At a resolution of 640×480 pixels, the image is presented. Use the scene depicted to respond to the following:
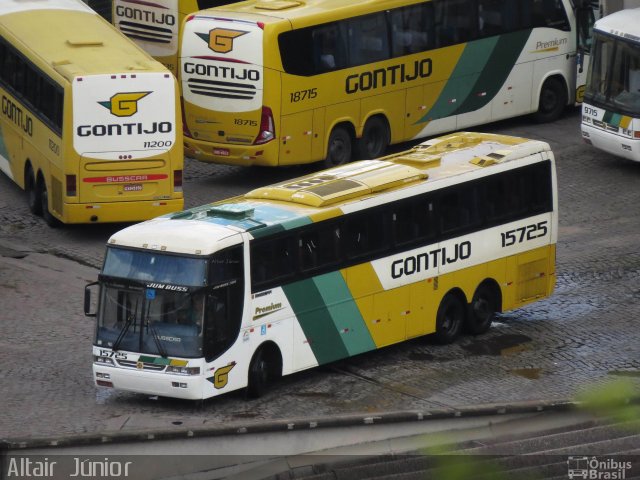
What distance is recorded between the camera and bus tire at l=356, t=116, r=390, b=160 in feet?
107

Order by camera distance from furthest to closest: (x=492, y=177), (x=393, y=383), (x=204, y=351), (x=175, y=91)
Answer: (x=175, y=91) → (x=492, y=177) → (x=393, y=383) → (x=204, y=351)

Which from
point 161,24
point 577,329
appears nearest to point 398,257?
point 577,329

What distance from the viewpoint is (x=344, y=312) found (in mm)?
22562

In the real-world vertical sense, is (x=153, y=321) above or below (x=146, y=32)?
below

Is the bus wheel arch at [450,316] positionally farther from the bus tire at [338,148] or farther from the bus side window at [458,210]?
the bus tire at [338,148]

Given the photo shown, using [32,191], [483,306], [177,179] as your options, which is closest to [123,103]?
[177,179]

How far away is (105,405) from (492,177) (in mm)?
6604

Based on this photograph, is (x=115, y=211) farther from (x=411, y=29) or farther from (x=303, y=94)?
(x=411, y=29)

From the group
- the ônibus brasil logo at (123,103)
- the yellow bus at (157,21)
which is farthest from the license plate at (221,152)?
the yellow bus at (157,21)

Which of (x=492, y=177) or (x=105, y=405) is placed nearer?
(x=105, y=405)

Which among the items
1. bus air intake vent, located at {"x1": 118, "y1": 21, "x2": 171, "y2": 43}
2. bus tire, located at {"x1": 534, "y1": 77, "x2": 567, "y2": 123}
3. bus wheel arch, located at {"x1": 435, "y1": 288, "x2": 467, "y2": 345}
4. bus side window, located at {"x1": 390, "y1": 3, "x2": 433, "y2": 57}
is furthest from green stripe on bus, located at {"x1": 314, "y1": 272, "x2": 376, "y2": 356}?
bus tire, located at {"x1": 534, "y1": 77, "x2": 567, "y2": 123}

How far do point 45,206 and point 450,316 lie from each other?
8409 millimetres

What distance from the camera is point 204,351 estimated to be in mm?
20609

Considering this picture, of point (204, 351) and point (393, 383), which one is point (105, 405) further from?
point (393, 383)
